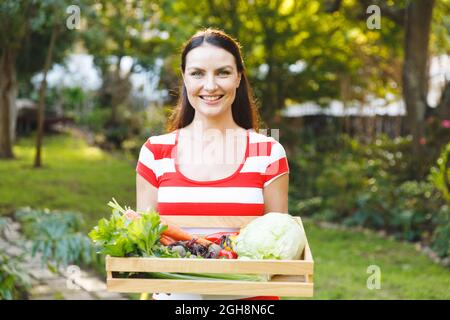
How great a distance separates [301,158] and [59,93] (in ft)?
36.9

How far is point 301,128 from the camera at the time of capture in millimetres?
13641

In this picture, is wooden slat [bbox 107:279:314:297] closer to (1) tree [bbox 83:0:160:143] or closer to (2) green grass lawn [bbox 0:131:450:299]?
(2) green grass lawn [bbox 0:131:450:299]

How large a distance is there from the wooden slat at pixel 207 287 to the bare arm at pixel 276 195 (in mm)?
586

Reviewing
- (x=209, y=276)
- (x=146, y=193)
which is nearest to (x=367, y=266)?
(x=146, y=193)

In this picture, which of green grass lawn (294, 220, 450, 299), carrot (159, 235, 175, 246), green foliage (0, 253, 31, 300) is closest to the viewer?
carrot (159, 235, 175, 246)

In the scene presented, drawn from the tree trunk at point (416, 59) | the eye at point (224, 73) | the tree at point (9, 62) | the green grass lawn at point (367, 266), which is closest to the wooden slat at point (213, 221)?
the eye at point (224, 73)

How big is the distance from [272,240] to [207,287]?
0.26 meters

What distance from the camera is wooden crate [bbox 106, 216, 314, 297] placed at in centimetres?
194

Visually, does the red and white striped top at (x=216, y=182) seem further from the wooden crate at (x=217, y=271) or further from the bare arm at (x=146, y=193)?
the wooden crate at (x=217, y=271)

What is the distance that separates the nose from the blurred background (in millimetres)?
3124

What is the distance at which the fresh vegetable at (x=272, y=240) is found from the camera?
6.82 ft

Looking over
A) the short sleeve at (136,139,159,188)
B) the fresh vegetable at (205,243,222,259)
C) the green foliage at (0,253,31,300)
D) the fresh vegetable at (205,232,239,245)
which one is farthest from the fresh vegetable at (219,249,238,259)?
the green foliage at (0,253,31,300)

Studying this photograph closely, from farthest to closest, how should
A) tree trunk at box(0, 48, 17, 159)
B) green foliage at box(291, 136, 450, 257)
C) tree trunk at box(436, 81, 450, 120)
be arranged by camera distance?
tree trunk at box(0, 48, 17, 159)
tree trunk at box(436, 81, 450, 120)
green foliage at box(291, 136, 450, 257)
